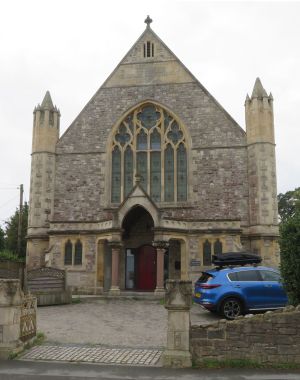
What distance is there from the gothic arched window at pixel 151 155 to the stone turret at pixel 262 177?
3.54 m

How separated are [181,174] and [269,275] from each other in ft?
36.7

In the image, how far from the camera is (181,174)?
23500mm

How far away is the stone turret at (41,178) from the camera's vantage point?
23438 millimetres

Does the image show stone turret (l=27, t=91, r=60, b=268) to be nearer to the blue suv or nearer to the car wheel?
the blue suv

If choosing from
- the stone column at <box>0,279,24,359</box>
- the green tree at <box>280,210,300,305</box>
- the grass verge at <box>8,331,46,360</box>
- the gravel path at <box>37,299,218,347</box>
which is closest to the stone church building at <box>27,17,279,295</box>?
the gravel path at <box>37,299,218,347</box>

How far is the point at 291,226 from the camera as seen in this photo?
31.3ft

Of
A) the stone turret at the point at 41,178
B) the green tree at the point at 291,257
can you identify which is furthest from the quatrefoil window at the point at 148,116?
the green tree at the point at 291,257

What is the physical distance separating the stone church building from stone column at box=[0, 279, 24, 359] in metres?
11.9

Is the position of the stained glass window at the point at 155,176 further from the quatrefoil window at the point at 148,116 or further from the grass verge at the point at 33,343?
the grass verge at the point at 33,343

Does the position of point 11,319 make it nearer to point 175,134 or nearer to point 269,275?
point 269,275

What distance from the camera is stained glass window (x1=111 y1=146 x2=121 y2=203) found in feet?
78.3

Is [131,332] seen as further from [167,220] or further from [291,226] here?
[167,220]

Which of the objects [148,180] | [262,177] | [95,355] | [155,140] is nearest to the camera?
[95,355]

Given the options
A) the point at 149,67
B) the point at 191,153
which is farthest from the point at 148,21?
the point at 191,153
